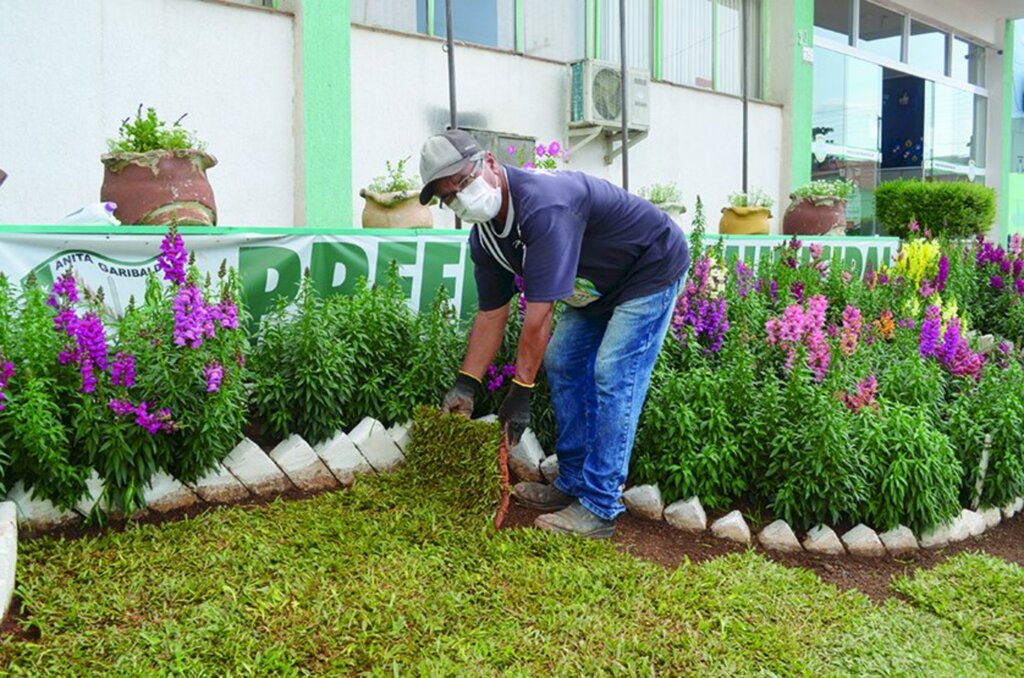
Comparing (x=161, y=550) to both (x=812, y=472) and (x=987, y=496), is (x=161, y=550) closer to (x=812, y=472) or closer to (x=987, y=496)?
(x=812, y=472)

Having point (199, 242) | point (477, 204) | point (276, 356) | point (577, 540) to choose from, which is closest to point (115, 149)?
point (199, 242)

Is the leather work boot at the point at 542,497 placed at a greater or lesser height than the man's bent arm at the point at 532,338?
lesser

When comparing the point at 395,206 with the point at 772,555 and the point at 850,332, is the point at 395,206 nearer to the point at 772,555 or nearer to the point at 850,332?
the point at 850,332

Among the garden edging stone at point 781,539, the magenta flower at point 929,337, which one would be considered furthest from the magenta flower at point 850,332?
the garden edging stone at point 781,539

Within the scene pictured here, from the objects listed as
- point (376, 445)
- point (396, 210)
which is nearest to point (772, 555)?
point (376, 445)

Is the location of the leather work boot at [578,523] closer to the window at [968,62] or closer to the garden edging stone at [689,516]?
the garden edging stone at [689,516]

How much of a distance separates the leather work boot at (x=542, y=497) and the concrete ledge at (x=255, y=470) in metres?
1.03

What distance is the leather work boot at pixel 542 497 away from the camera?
4.00 metres

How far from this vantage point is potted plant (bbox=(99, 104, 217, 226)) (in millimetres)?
5043

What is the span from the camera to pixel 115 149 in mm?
5242

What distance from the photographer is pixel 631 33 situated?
11.6m

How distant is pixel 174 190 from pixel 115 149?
19.9 inches

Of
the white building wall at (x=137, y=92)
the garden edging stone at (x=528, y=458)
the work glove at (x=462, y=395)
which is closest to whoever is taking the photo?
the work glove at (x=462, y=395)

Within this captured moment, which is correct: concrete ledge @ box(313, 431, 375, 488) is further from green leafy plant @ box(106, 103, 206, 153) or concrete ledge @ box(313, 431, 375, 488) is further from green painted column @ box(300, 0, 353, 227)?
green painted column @ box(300, 0, 353, 227)
